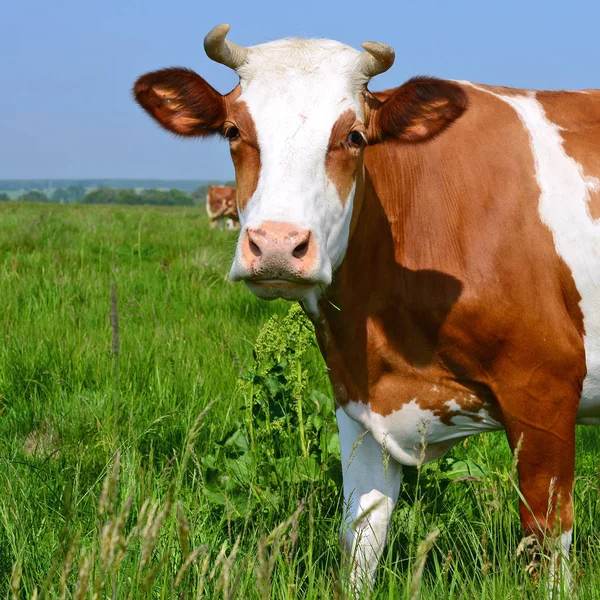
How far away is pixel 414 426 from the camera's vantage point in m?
3.20

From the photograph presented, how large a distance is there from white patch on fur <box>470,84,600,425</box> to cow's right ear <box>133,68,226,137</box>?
1271 millimetres

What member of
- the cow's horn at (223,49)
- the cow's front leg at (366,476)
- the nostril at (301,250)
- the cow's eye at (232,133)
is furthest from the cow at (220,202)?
the nostril at (301,250)

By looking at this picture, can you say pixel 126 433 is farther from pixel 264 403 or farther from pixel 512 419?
pixel 512 419

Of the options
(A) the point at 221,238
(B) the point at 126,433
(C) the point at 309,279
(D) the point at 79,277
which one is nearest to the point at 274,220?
(C) the point at 309,279

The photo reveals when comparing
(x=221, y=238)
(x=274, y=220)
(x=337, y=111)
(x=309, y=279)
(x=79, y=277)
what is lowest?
(x=221, y=238)

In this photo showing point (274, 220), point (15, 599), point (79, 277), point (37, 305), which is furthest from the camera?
point (79, 277)

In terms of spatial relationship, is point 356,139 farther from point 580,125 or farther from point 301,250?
point 580,125

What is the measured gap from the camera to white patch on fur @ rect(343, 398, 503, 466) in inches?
124

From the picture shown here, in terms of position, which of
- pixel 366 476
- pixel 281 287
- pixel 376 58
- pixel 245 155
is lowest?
pixel 366 476

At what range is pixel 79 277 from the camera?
6637mm

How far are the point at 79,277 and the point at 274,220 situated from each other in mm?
4626

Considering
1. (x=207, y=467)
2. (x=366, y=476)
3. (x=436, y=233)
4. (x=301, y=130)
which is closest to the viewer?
(x=301, y=130)

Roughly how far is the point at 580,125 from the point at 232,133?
1.48 meters

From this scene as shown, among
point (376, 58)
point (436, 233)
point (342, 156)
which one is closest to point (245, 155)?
point (342, 156)
